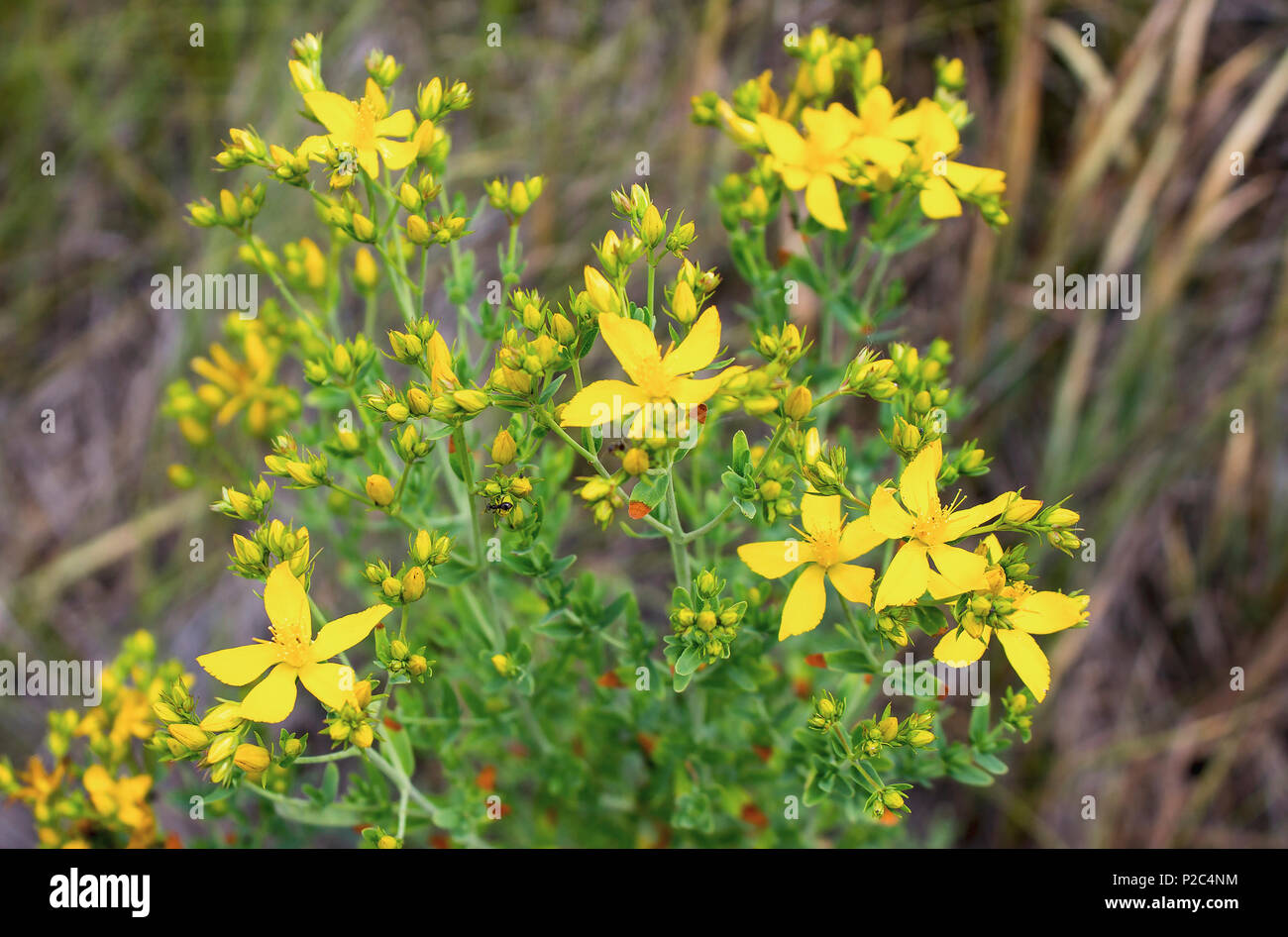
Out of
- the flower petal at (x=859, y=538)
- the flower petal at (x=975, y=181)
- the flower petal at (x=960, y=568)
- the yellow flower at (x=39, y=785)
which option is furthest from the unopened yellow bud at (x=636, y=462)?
the yellow flower at (x=39, y=785)

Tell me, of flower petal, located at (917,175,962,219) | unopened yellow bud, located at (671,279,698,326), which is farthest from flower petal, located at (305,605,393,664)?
flower petal, located at (917,175,962,219)

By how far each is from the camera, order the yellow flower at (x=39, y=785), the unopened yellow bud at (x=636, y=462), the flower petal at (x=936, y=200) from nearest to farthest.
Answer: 1. the unopened yellow bud at (x=636, y=462)
2. the flower petal at (x=936, y=200)
3. the yellow flower at (x=39, y=785)

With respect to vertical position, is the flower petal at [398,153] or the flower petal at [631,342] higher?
the flower petal at [398,153]

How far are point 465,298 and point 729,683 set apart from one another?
900 millimetres

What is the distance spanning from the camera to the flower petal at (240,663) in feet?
5.16

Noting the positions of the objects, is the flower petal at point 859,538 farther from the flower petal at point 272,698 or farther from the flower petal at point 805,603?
the flower petal at point 272,698

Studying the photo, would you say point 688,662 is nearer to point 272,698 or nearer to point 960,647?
point 960,647

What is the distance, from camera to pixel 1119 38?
3379mm

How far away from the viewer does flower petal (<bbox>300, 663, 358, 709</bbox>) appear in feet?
4.84

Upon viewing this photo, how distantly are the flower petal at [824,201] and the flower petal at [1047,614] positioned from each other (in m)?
0.76

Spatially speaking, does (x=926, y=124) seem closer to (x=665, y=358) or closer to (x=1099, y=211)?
(x=665, y=358)

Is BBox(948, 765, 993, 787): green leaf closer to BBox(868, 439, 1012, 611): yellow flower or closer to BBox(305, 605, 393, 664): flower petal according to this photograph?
BBox(868, 439, 1012, 611): yellow flower

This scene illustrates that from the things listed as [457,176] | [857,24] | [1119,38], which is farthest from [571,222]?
[1119,38]

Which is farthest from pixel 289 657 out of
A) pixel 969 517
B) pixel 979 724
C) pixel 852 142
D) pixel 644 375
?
pixel 852 142
